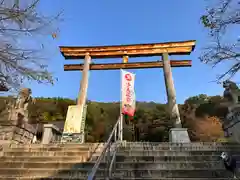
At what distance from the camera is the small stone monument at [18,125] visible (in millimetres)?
6512

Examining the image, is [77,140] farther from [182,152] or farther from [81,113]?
[182,152]

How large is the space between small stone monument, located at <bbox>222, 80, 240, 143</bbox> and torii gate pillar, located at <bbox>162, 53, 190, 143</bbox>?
Answer: 1.51 m

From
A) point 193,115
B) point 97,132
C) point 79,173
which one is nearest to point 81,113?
point 79,173

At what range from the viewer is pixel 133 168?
4590 millimetres

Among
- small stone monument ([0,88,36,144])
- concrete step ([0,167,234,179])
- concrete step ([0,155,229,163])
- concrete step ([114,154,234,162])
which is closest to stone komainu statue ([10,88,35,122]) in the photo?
small stone monument ([0,88,36,144])

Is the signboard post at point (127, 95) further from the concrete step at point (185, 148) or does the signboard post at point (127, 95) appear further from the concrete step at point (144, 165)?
the concrete step at point (144, 165)

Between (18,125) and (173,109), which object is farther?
(173,109)

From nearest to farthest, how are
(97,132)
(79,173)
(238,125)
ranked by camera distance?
(79,173) → (238,125) → (97,132)

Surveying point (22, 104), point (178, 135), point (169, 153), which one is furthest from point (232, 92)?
point (22, 104)

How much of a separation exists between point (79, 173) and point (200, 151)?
10.4 ft

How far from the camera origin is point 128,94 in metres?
8.49

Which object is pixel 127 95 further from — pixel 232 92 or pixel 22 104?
pixel 22 104

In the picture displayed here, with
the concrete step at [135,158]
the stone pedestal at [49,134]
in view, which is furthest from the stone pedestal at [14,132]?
the concrete step at [135,158]

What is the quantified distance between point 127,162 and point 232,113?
152 inches
